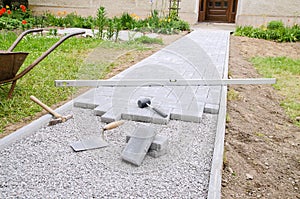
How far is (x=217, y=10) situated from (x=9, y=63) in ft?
38.1

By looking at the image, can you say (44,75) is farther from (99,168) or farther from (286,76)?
(286,76)

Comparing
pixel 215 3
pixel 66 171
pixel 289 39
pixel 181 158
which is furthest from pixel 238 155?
pixel 215 3

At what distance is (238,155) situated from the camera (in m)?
2.64

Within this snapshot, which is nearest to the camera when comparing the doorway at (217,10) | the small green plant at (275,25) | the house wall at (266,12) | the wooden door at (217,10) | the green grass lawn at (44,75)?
the green grass lawn at (44,75)

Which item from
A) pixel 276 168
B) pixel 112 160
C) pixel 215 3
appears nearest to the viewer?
pixel 112 160

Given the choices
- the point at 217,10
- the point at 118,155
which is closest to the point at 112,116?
the point at 118,155

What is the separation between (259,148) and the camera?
9.21ft

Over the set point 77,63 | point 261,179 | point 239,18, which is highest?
point 239,18

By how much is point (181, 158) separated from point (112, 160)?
0.54m

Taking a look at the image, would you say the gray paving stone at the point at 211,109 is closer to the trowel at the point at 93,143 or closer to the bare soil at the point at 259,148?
the bare soil at the point at 259,148

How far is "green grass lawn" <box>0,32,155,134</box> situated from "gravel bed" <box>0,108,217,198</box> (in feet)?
1.65

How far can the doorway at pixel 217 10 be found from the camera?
1298 cm

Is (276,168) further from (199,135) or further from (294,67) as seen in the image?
(294,67)

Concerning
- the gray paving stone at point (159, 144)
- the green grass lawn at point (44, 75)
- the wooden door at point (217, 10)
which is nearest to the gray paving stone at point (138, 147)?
the gray paving stone at point (159, 144)
